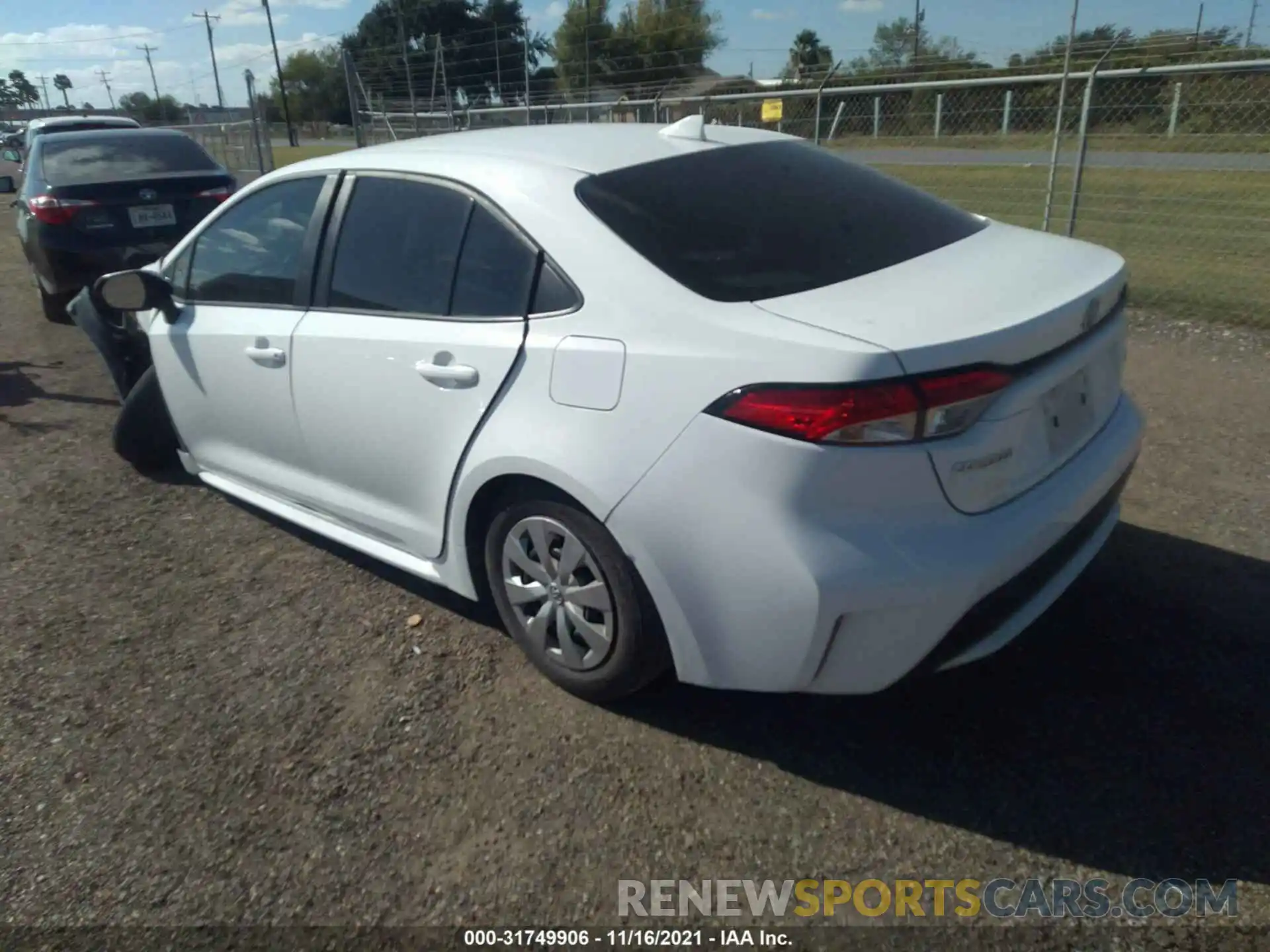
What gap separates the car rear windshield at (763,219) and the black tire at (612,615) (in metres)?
0.72

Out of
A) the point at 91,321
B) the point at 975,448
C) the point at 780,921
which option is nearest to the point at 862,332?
the point at 975,448

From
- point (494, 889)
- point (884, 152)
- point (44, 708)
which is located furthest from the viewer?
point (884, 152)

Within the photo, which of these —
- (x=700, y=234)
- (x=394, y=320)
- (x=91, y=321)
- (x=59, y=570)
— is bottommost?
(x=59, y=570)

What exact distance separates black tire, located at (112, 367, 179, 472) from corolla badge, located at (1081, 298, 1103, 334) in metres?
3.95

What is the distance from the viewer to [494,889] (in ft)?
7.74

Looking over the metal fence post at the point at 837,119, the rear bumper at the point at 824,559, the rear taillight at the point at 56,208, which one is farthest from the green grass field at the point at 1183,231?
the rear taillight at the point at 56,208

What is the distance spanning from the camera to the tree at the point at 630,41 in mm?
22156

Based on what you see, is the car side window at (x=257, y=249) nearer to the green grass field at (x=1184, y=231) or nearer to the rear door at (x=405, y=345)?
the rear door at (x=405, y=345)

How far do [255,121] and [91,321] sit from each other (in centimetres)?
1356

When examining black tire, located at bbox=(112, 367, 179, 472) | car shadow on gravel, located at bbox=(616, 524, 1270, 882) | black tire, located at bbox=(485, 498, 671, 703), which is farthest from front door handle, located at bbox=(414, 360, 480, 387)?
black tire, located at bbox=(112, 367, 179, 472)

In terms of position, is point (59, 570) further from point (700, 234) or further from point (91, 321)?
point (700, 234)

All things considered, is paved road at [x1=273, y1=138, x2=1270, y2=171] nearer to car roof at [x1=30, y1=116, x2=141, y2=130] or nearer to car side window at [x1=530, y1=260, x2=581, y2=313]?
car side window at [x1=530, y1=260, x2=581, y2=313]

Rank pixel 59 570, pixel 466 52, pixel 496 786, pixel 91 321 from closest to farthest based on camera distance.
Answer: pixel 496 786
pixel 59 570
pixel 91 321
pixel 466 52

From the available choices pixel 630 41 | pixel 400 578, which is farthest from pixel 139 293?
pixel 630 41
